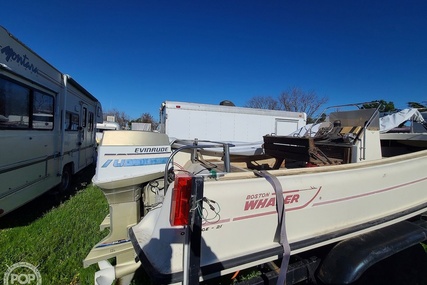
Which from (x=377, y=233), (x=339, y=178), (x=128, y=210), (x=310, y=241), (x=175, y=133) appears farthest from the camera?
(x=175, y=133)

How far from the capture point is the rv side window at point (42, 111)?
4277mm

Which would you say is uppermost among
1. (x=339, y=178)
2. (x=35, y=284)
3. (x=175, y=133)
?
(x=175, y=133)

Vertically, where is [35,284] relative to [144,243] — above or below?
below

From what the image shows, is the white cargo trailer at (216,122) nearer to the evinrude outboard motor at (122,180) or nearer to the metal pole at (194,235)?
the evinrude outboard motor at (122,180)

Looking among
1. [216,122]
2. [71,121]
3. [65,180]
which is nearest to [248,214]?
[65,180]

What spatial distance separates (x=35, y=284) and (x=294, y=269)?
2675mm

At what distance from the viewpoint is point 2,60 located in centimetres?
329

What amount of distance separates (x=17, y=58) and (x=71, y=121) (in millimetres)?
2551

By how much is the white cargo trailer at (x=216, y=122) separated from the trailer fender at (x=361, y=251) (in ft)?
23.3

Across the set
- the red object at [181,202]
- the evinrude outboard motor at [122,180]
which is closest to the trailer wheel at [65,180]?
the evinrude outboard motor at [122,180]

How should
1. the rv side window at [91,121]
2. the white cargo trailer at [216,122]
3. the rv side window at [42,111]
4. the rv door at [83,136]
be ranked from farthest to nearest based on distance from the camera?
the white cargo trailer at [216,122]
the rv side window at [91,121]
the rv door at [83,136]
the rv side window at [42,111]

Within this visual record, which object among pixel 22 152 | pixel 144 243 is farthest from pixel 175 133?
pixel 144 243

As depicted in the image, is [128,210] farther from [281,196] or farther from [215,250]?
[281,196]

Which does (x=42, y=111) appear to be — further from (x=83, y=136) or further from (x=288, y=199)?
(x=288, y=199)
